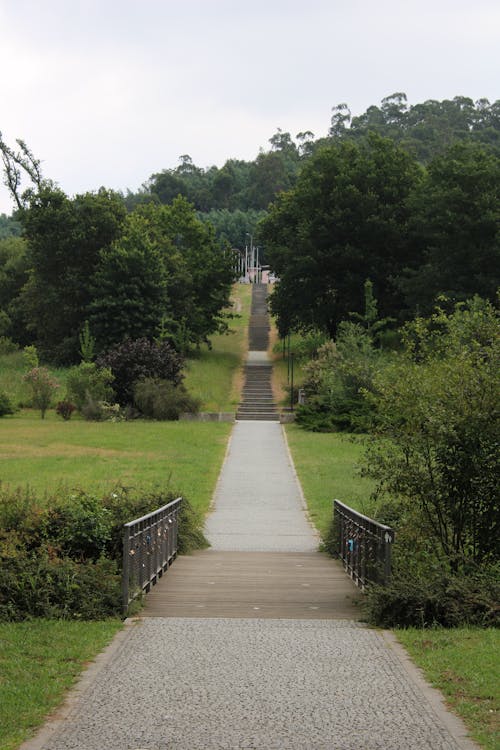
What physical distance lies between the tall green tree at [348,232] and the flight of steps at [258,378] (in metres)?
5.35

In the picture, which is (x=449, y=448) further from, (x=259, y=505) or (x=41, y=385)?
(x=41, y=385)

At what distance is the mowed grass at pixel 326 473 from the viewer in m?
21.8

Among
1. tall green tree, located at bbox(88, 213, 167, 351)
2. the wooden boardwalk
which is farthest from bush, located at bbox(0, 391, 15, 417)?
the wooden boardwalk

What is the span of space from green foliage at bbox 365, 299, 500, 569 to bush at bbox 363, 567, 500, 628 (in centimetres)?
131

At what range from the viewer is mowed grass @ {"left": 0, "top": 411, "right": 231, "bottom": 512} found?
981 inches

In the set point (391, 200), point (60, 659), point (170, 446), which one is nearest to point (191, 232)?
point (391, 200)

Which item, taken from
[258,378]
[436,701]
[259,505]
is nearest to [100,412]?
[258,378]

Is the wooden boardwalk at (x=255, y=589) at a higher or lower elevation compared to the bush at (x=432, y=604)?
lower

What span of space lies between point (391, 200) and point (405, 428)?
48564mm

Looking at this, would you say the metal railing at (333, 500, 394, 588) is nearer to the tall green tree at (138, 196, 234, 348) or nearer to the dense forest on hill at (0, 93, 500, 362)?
the dense forest on hill at (0, 93, 500, 362)

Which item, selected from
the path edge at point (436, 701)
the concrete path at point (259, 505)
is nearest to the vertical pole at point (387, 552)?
the path edge at point (436, 701)

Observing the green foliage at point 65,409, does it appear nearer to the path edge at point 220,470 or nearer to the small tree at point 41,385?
the small tree at point 41,385

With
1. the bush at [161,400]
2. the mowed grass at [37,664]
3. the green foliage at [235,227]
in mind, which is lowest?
the bush at [161,400]

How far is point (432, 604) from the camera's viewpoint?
9.95 m
